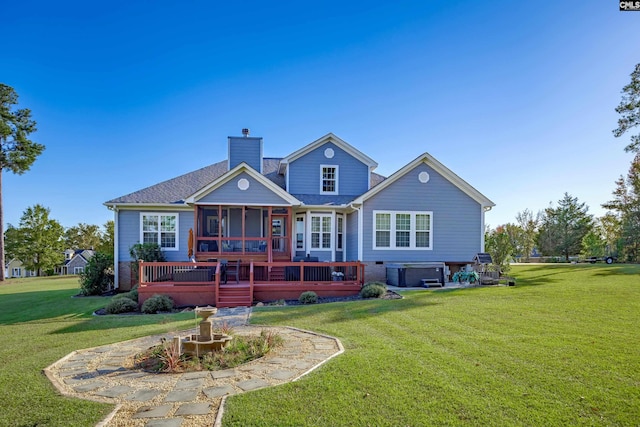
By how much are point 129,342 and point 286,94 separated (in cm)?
1382

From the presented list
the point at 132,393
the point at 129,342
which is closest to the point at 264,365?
the point at 132,393

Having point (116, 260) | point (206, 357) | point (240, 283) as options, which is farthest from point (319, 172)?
point (206, 357)

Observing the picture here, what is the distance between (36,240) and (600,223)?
7653 cm

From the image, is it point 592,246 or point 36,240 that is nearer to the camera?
point 592,246

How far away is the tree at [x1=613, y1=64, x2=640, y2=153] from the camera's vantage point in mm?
22938

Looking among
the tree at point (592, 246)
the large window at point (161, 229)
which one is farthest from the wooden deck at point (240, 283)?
the tree at point (592, 246)

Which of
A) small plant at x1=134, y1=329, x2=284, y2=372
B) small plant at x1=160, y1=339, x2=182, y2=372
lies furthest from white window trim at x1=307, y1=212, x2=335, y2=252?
A: small plant at x1=160, y1=339, x2=182, y2=372

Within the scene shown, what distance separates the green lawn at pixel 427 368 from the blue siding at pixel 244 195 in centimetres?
639

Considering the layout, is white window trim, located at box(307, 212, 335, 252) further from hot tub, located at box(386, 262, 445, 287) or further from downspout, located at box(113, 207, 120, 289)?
downspout, located at box(113, 207, 120, 289)

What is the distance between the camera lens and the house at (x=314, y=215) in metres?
15.8

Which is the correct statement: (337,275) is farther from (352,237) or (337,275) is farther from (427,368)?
(427,368)

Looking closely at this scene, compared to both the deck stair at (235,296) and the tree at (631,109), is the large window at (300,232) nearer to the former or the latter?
the deck stair at (235,296)

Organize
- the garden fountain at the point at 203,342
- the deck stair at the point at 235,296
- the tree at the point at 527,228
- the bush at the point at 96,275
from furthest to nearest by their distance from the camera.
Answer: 1. the tree at the point at 527,228
2. the bush at the point at 96,275
3. the deck stair at the point at 235,296
4. the garden fountain at the point at 203,342

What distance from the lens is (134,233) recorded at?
17297 millimetres
